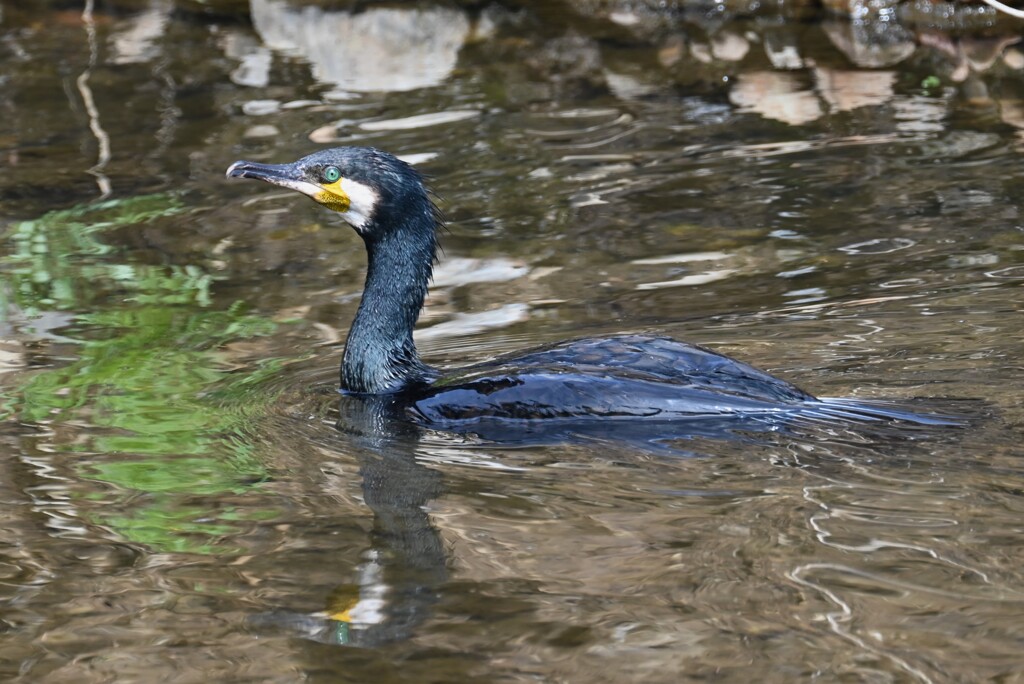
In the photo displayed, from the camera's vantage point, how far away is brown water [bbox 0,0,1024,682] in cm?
377

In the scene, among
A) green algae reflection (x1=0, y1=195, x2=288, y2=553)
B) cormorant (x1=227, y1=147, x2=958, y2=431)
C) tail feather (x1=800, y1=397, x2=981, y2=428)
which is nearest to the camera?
green algae reflection (x1=0, y1=195, x2=288, y2=553)

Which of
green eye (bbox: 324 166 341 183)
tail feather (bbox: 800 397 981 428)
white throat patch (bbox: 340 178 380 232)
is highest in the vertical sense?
green eye (bbox: 324 166 341 183)

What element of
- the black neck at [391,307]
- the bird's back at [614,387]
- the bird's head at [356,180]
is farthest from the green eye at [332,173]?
the bird's back at [614,387]

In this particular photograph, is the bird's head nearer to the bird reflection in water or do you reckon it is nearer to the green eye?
the green eye

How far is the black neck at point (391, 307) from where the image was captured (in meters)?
5.86

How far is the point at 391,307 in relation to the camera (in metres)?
5.93

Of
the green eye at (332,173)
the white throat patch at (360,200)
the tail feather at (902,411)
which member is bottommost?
the tail feather at (902,411)

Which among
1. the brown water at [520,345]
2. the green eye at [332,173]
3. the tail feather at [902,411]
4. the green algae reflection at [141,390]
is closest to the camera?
the brown water at [520,345]

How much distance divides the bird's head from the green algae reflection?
83 cm

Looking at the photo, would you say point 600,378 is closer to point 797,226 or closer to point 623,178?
point 797,226

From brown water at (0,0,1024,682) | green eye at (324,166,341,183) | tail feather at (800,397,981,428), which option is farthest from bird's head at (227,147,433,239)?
tail feather at (800,397,981,428)

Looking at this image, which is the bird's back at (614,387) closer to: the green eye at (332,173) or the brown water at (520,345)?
the brown water at (520,345)

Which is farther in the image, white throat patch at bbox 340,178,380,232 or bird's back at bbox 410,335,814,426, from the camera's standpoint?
white throat patch at bbox 340,178,380,232

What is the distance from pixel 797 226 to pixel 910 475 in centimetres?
360
